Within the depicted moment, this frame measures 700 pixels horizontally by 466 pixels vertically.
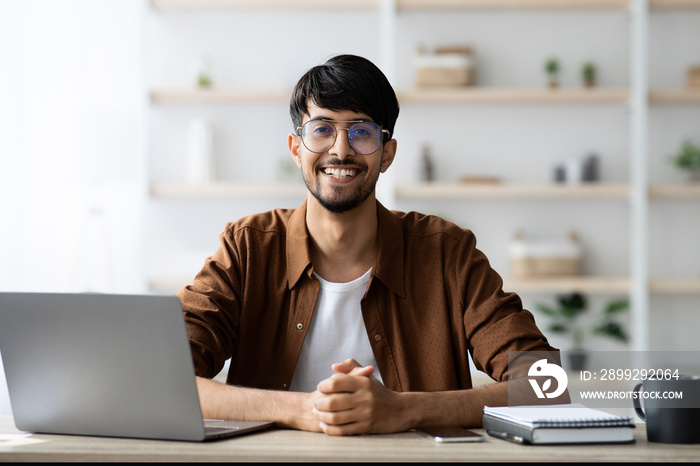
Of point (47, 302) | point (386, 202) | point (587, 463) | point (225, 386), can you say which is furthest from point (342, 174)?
point (386, 202)

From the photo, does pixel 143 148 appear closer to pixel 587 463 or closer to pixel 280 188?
pixel 280 188

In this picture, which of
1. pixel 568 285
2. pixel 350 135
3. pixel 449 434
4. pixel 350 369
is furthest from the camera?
pixel 568 285

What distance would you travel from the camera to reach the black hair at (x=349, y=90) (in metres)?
1.70

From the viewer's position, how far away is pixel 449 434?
43.8 inches

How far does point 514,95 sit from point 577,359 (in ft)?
4.41

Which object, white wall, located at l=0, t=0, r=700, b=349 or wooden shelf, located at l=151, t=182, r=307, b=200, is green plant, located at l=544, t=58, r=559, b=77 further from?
wooden shelf, located at l=151, t=182, r=307, b=200

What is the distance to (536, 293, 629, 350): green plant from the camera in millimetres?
3646

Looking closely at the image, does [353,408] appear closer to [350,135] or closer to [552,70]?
[350,135]

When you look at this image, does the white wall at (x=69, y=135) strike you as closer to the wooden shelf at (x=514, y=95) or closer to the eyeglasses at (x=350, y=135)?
the wooden shelf at (x=514, y=95)

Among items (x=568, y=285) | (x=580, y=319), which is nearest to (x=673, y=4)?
(x=568, y=285)

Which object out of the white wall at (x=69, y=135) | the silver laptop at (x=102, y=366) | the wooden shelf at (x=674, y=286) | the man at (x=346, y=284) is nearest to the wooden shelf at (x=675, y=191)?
the wooden shelf at (x=674, y=286)

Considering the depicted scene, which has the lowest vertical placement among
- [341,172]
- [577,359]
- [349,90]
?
[577,359]

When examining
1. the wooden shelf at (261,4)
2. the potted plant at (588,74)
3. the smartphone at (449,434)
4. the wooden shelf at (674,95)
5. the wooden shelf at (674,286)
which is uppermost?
the wooden shelf at (261,4)

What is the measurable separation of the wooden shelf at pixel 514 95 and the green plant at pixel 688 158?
395 millimetres
